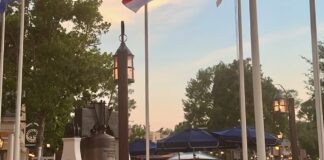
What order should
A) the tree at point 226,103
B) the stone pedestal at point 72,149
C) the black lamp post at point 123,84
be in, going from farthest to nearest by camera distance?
1. the tree at point 226,103
2. the stone pedestal at point 72,149
3. the black lamp post at point 123,84

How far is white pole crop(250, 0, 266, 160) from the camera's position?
9664mm

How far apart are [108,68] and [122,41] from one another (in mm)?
16835

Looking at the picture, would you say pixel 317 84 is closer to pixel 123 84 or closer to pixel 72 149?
pixel 123 84

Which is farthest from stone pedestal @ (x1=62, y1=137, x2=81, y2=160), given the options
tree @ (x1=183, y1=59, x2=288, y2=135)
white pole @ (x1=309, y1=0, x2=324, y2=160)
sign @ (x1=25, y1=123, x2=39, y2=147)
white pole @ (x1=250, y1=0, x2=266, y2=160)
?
tree @ (x1=183, y1=59, x2=288, y2=135)

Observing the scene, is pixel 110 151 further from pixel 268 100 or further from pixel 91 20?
pixel 268 100

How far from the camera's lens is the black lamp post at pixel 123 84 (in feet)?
44.1

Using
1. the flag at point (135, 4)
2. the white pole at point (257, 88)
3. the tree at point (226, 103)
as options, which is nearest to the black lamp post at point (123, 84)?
the flag at point (135, 4)

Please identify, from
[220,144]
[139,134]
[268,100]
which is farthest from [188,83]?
[220,144]

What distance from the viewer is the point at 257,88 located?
9844 millimetres

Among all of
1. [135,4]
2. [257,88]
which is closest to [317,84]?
[257,88]

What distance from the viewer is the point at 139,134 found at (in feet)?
268

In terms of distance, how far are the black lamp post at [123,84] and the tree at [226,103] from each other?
173ft

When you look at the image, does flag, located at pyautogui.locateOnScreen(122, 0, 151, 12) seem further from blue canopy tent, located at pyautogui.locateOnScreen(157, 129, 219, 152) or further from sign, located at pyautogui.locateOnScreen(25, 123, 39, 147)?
sign, located at pyautogui.locateOnScreen(25, 123, 39, 147)

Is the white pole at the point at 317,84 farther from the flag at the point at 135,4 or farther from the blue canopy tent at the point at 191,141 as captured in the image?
the blue canopy tent at the point at 191,141
